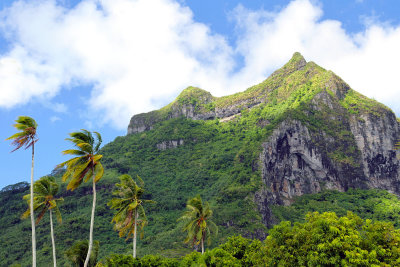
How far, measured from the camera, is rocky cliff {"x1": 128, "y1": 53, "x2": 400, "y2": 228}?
395 ft

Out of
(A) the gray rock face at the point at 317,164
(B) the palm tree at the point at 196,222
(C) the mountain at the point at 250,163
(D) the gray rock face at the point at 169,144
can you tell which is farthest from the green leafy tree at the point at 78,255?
(D) the gray rock face at the point at 169,144

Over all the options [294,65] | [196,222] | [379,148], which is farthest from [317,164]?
[196,222]

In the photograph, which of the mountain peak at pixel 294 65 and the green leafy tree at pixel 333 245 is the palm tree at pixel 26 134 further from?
the mountain peak at pixel 294 65

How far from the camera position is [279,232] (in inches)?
1027

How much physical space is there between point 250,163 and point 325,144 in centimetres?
3602

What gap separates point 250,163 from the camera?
11931cm

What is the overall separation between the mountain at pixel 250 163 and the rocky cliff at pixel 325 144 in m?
0.41

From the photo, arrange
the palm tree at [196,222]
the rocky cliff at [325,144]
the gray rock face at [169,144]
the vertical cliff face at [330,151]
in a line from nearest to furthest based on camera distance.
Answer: the palm tree at [196,222]
the rocky cliff at [325,144]
the vertical cliff face at [330,151]
the gray rock face at [169,144]

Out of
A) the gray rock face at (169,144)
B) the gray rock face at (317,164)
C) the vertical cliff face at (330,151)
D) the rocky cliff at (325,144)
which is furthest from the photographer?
the gray rock face at (169,144)

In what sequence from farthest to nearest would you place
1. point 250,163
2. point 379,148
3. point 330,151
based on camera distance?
point 379,148
point 330,151
point 250,163

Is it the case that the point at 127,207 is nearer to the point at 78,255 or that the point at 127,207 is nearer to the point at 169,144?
the point at 78,255

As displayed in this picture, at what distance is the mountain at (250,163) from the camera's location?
309ft

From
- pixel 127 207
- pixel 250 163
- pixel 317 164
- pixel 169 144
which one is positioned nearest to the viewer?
pixel 127 207

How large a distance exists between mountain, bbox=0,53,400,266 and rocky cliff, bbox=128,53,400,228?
408 mm
